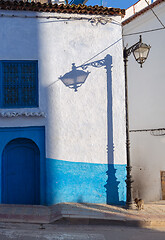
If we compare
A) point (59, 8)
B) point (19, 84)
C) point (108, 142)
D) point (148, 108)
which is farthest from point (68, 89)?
point (148, 108)

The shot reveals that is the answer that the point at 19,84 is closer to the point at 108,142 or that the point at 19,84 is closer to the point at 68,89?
the point at 68,89

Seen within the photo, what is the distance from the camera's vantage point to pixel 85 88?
878cm

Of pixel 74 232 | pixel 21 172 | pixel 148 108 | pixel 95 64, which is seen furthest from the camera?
pixel 148 108

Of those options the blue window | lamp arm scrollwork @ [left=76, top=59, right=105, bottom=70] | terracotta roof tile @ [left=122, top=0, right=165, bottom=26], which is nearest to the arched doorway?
the blue window

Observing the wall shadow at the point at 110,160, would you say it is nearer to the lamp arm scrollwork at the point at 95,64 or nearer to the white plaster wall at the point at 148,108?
the lamp arm scrollwork at the point at 95,64

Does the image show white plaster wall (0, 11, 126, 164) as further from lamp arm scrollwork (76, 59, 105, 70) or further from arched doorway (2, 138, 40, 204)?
arched doorway (2, 138, 40, 204)

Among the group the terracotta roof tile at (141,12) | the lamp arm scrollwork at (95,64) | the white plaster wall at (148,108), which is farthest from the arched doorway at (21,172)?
the terracotta roof tile at (141,12)

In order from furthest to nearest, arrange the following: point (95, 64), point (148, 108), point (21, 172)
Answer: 1. point (148, 108)
2. point (95, 64)
3. point (21, 172)

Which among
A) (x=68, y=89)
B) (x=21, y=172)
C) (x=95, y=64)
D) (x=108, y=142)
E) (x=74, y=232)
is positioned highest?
(x=95, y=64)

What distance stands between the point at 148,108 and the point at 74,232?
8.20 metres

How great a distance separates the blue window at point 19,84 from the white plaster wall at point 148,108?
6.35m

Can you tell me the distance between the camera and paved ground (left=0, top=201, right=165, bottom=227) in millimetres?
7082

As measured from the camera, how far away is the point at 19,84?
8.62 m

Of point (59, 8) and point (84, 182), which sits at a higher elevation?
point (59, 8)
